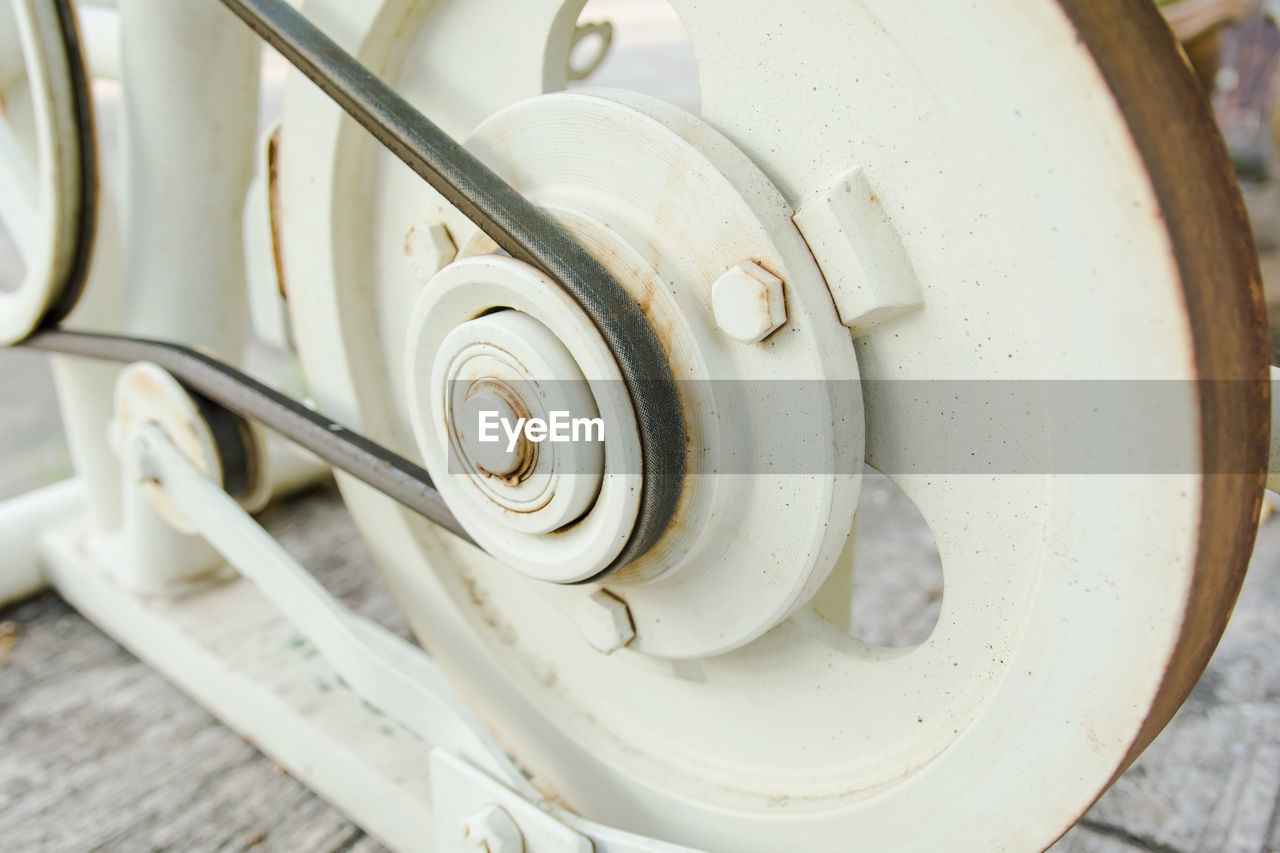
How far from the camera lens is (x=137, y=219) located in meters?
1.00

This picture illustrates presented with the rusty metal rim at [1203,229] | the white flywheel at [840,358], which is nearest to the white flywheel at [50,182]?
the white flywheel at [840,358]

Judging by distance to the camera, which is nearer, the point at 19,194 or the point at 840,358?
the point at 840,358

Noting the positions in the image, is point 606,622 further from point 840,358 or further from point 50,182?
point 50,182

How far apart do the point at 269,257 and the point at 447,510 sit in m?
0.32

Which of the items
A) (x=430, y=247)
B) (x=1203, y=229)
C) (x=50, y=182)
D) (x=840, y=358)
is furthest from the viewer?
(x=50, y=182)

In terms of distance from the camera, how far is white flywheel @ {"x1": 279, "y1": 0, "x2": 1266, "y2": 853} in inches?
16.2

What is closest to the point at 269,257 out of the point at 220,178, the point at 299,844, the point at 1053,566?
the point at 220,178

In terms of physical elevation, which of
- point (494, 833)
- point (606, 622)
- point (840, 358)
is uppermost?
point (840, 358)

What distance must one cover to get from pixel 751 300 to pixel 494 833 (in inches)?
17.0

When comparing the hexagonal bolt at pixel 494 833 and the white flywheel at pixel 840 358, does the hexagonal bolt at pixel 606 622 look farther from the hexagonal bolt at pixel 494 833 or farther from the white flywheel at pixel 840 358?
the hexagonal bolt at pixel 494 833
